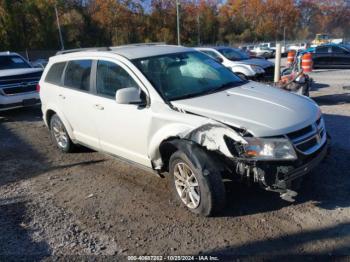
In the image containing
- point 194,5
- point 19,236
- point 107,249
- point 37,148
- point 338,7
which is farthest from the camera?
point 338,7

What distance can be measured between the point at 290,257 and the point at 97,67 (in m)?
3.40

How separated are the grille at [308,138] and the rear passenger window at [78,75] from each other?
2.97 metres

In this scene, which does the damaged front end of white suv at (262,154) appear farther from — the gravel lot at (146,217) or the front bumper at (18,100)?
the front bumper at (18,100)

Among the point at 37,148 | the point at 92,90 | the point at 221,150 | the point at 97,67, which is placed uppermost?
the point at 97,67

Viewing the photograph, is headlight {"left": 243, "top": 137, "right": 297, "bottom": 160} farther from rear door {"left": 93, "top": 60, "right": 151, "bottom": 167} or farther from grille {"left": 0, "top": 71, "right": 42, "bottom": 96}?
grille {"left": 0, "top": 71, "right": 42, "bottom": 96}

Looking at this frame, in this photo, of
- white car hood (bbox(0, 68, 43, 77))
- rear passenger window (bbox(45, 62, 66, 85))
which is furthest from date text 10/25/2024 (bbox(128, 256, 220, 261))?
white car hood (bbox(0, 68, 43, 77))

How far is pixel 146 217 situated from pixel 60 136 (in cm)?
305

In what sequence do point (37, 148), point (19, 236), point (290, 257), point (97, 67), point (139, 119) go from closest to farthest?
point (290, 257)
point (19, 236)
point (139, 119)
point (97, 67)
point (37, 148)

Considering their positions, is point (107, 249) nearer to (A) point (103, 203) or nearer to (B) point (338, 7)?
(A) point (103, 203)

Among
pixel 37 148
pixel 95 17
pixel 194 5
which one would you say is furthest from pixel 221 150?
pixel 194 5

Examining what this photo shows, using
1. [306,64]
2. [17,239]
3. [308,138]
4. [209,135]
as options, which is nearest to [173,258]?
[209,135]

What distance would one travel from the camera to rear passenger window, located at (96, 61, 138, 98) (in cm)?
448

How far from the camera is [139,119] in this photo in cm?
425

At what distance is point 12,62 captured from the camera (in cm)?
1102
